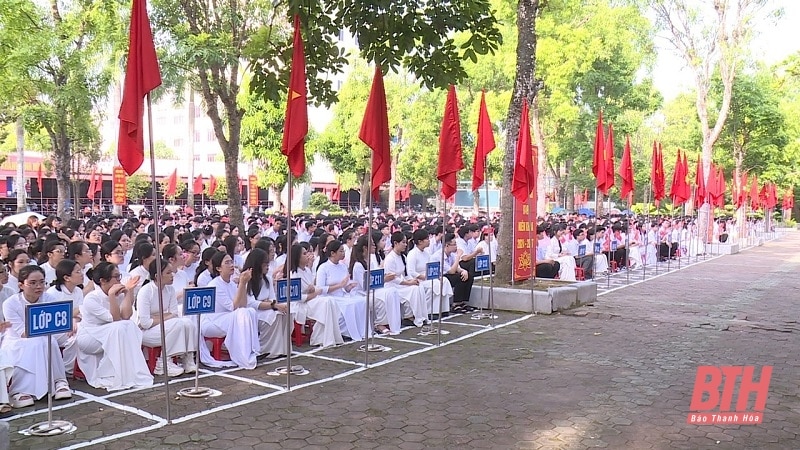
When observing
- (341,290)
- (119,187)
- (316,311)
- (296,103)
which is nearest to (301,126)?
(296,103)

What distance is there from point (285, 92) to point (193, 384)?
3.28 m

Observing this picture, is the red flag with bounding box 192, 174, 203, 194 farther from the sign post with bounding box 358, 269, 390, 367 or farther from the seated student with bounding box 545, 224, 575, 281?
the sign post with bounding box 358, 269, 390, 367

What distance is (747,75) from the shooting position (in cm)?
2923

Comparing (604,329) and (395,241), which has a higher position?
(395,241)

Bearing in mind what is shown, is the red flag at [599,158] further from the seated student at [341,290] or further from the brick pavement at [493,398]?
the seated student at [341,290]

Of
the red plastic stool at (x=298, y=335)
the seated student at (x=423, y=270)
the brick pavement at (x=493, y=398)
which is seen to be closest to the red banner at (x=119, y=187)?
the seated student at (x=423, y=270)

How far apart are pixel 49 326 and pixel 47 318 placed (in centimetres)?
7

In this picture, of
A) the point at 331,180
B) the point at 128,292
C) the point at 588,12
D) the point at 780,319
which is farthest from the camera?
the point at 331,180

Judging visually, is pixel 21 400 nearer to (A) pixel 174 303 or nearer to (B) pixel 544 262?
(A) pixel 174 303

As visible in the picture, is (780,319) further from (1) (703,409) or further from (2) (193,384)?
(2) (193,384)

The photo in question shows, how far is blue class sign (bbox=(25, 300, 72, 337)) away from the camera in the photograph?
17.1 ft

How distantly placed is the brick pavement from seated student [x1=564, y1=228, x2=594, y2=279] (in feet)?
19.2

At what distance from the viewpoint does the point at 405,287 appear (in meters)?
10.2

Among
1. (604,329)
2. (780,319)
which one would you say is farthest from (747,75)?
(604,329)
